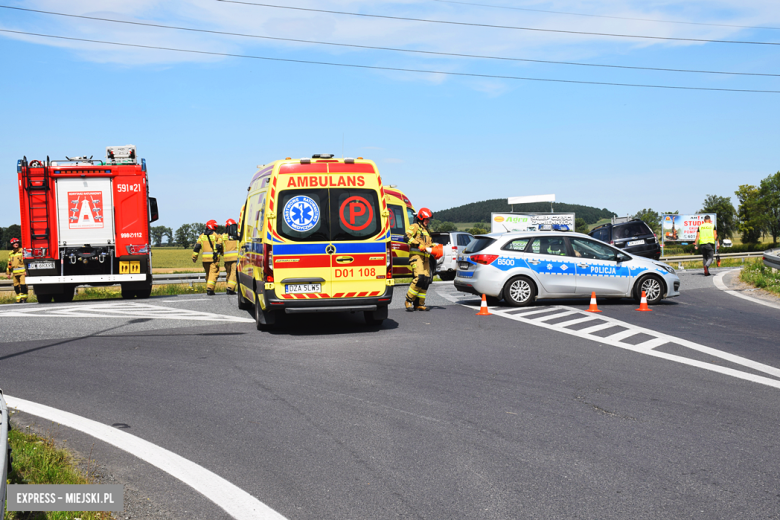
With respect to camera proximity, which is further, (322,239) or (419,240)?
(419,240)

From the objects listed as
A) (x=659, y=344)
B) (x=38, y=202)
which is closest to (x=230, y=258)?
(x=38, y=202)

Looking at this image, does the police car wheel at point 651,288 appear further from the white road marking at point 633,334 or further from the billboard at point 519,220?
the billboard at point 519,220

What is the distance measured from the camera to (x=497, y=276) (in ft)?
45.8

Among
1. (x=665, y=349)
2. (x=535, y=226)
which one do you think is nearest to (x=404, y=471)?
(x=665, y=349)

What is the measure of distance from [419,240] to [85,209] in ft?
27.9

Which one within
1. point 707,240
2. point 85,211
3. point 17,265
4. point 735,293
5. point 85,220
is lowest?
point 735,293

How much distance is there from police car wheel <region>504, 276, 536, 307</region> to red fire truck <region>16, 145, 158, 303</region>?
8843 mm

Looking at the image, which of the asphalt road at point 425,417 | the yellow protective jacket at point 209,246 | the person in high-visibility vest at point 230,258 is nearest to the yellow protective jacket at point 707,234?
the asphalt road at point 425,417

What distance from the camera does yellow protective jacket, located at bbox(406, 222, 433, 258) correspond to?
12.9 metres

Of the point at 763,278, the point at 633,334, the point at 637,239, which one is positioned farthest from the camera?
the point at 637,239

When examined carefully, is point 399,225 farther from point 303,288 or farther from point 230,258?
point 303,288

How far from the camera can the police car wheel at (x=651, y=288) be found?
1430 cm

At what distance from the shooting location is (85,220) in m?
16.1

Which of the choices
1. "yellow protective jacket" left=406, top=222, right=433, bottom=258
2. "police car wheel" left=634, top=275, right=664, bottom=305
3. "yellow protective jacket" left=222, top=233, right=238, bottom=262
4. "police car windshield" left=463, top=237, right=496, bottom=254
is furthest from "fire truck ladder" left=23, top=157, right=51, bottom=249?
"police car wheel" left=634, top=275, right=664, bottom=305
